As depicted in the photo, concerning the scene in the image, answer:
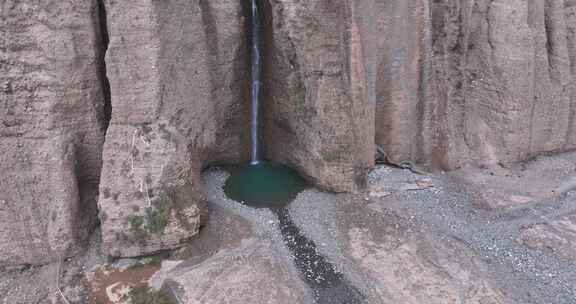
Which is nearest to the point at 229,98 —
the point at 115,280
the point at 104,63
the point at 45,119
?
the point at 104,63

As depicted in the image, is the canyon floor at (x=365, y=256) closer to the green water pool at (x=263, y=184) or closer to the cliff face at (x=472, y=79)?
the green water pool at (x=263, y=184)

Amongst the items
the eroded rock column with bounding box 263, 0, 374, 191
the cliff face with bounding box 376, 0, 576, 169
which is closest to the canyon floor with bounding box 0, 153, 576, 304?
the eroded rock column with bounding box 263, 0, 374, 191

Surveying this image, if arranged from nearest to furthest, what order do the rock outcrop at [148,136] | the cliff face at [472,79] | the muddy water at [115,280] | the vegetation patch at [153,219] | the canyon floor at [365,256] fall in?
1. the muddy water at [115,280]
2. the canyon floor at [365,256]
3. the rock outcrop at [148,136]
4. the vegetation patch at [153,219]
5. the cliff face at [472,79]

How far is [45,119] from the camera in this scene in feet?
33.4

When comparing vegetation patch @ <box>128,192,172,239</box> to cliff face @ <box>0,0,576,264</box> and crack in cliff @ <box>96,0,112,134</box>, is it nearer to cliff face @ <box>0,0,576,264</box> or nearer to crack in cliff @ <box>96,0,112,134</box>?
cliff face @ <box>0,0,576,264</box>

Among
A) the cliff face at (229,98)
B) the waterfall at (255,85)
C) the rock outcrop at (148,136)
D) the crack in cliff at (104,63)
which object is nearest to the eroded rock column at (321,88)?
the cliff face at (229,98)

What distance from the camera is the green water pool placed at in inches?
536

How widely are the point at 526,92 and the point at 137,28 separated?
11.9m

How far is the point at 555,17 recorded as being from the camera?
48.4ft

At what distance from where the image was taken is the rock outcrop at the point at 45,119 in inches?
389

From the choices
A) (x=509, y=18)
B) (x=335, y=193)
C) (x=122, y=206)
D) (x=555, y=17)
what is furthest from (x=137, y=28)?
(x=555, y=17)

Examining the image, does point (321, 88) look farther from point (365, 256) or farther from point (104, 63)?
point (104, 63)

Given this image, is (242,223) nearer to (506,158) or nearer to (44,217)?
(44,217)

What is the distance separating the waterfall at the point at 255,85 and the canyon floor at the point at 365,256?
7.48 ft
